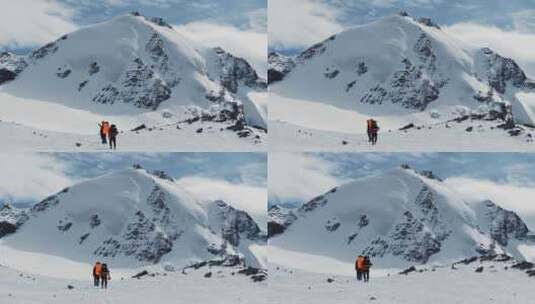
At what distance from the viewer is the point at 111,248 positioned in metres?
82.9

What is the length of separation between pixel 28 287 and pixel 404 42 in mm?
173890

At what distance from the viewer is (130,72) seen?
158 metres

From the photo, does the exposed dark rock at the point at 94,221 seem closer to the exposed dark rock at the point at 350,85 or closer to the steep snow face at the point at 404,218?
the steep snow face at the point at 404,218

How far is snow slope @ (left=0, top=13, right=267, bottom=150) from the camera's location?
119438 millimetres

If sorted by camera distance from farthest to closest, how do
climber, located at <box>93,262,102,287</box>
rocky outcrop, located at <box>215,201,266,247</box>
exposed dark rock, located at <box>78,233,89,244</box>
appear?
exposed dark rock, located at <box>78,233,89,244</box> → rocky outcrop, located at <box>215,201,266,247</box> → climber, located at <box>93,262,102,287</box>

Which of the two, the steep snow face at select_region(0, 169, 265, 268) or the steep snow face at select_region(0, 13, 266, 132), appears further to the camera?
the steep snow face at select_region(0, 13, 266, 132)

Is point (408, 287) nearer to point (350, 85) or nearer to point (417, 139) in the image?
point (417, 139)

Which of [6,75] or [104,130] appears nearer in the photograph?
[104,130]

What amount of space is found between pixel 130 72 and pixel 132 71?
13.7 ft

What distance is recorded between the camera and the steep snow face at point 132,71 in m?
123

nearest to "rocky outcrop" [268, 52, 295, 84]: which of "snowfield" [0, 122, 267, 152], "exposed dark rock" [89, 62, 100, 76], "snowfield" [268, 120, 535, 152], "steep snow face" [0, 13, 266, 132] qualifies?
"snowfield" [268, 120, 535, 152]

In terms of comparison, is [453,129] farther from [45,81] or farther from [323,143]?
[45,81]

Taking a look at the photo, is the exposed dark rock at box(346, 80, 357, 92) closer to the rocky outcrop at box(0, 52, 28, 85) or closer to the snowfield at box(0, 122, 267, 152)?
the rocky outcrop at box(0, 52, 28, 85)

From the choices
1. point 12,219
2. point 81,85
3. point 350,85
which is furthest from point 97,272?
point 350,85
